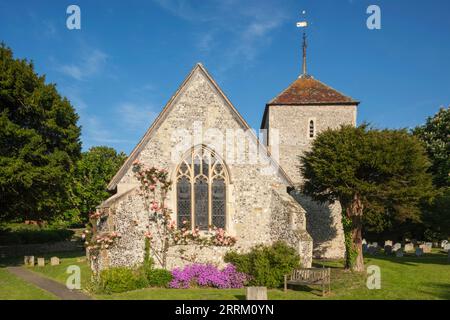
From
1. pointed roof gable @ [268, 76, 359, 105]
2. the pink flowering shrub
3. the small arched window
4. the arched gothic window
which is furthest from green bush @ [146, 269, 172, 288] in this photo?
the small arched window

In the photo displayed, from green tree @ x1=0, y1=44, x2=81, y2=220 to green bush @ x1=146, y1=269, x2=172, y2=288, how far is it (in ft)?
32.9

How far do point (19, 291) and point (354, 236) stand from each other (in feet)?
56.6

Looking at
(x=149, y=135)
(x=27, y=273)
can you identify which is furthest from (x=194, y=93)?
(x=27, y=273)

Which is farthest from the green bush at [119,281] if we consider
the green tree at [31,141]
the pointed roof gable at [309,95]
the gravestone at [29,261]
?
the pointed roof gable at [309,95]

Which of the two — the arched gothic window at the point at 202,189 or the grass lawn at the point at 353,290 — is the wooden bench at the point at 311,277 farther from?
the arched gothic window at the point at 202,189

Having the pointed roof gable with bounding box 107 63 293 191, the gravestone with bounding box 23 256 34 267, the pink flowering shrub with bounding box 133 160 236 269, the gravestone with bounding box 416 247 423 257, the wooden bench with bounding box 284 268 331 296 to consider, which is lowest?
the gravestone with bounding box 416 247 423 257

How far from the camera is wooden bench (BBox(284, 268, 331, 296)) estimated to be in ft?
43.0

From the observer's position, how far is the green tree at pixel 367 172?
59.4 ft

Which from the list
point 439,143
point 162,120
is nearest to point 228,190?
point 162,120

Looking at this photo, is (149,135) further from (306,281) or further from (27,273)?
(27,273)

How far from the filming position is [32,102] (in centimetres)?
2119

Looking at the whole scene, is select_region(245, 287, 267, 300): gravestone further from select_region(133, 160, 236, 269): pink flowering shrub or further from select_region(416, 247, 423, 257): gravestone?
select_region(416, 247, 423, 257): gravestone

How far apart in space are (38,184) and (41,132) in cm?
391

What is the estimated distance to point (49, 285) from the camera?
15.6m
